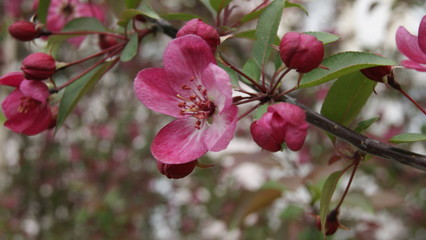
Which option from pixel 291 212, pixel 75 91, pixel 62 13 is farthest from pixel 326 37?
pixel 291 212

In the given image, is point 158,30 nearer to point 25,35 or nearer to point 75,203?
point 25,35

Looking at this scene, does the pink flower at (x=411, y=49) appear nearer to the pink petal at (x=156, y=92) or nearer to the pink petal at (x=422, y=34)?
the pink petal at (x=422, y=34)

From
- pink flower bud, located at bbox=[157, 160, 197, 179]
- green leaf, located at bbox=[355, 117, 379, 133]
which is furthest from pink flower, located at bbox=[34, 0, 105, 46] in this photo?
green leaf, located at bbox=[355, 117, 379, 133]

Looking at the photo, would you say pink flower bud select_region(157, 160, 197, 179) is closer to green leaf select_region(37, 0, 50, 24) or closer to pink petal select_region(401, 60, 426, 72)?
pink petal select_region(401, 60, 426, 72)

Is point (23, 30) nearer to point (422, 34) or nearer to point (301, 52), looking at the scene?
point (301, 52)

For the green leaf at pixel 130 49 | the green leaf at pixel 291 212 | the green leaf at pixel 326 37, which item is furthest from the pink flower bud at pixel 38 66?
the green leaf at pixel 291 212

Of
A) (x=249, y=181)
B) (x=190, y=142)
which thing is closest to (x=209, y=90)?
(x=190, y=142)

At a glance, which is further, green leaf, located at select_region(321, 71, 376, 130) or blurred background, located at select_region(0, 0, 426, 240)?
blurred background, located at select_region(0, 0, 426, 240)
